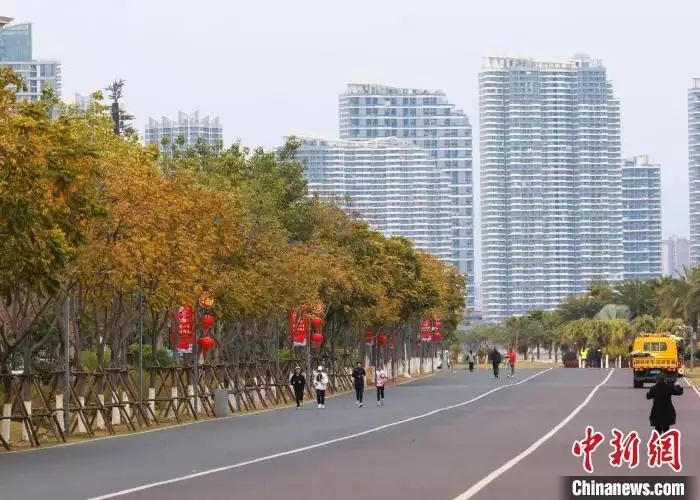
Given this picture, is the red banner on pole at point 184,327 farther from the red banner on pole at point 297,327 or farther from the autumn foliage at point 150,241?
the red banner on pole at point 297,327

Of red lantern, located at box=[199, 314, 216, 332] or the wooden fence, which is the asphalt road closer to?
the wooden fence

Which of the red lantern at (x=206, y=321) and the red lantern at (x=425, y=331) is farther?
the red lantern at (x=425, y=331)

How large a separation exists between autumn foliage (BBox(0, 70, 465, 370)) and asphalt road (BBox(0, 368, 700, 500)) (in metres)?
3.85

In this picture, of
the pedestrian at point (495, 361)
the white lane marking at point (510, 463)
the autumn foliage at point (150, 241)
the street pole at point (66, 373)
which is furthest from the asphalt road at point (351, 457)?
the pedestrian at point (495, 361)

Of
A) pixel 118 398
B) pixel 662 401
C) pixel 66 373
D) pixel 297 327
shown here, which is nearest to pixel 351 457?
pixel 662 401

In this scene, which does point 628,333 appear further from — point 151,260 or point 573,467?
point 573,467

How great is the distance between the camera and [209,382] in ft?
193

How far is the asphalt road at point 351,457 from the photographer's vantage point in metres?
24.1

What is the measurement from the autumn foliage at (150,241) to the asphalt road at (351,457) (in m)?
3.85

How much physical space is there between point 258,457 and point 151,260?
13552 mm

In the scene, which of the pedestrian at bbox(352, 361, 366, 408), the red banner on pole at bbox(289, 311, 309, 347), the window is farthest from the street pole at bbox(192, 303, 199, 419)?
the window

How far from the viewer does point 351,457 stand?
31.8m

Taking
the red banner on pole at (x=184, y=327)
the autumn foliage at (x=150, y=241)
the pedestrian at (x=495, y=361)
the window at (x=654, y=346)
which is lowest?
the pedestrian at (x=495, y=361)

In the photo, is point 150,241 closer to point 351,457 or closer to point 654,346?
point 351,457
